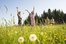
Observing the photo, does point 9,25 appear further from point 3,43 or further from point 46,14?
point 46,14

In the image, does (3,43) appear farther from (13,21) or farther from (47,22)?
(47,22)

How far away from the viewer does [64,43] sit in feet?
10.9

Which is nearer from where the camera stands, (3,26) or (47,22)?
(3,26)

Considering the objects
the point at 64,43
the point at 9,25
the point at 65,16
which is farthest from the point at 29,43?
the point at 65,16

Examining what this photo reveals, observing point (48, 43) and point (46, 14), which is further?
point (46, 14)

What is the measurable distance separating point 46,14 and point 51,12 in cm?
216

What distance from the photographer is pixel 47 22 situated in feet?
23.5

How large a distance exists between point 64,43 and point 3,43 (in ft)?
3.47

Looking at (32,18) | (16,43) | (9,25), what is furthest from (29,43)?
(32,18)

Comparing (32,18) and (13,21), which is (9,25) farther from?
(32,18)

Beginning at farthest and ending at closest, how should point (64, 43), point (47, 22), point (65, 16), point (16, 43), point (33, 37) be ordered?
point (65, 16) → point (47, 22) → point (64, 43) → point (16, 43) → point (33, 37)

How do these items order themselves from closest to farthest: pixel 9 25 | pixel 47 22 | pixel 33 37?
pixel 33 37 → pixel 9 25 → pixel 47 22

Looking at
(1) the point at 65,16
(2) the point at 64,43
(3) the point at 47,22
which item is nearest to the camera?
(2) the point at 64,43

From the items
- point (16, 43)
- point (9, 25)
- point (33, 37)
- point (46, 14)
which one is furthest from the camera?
point (46, 14)
